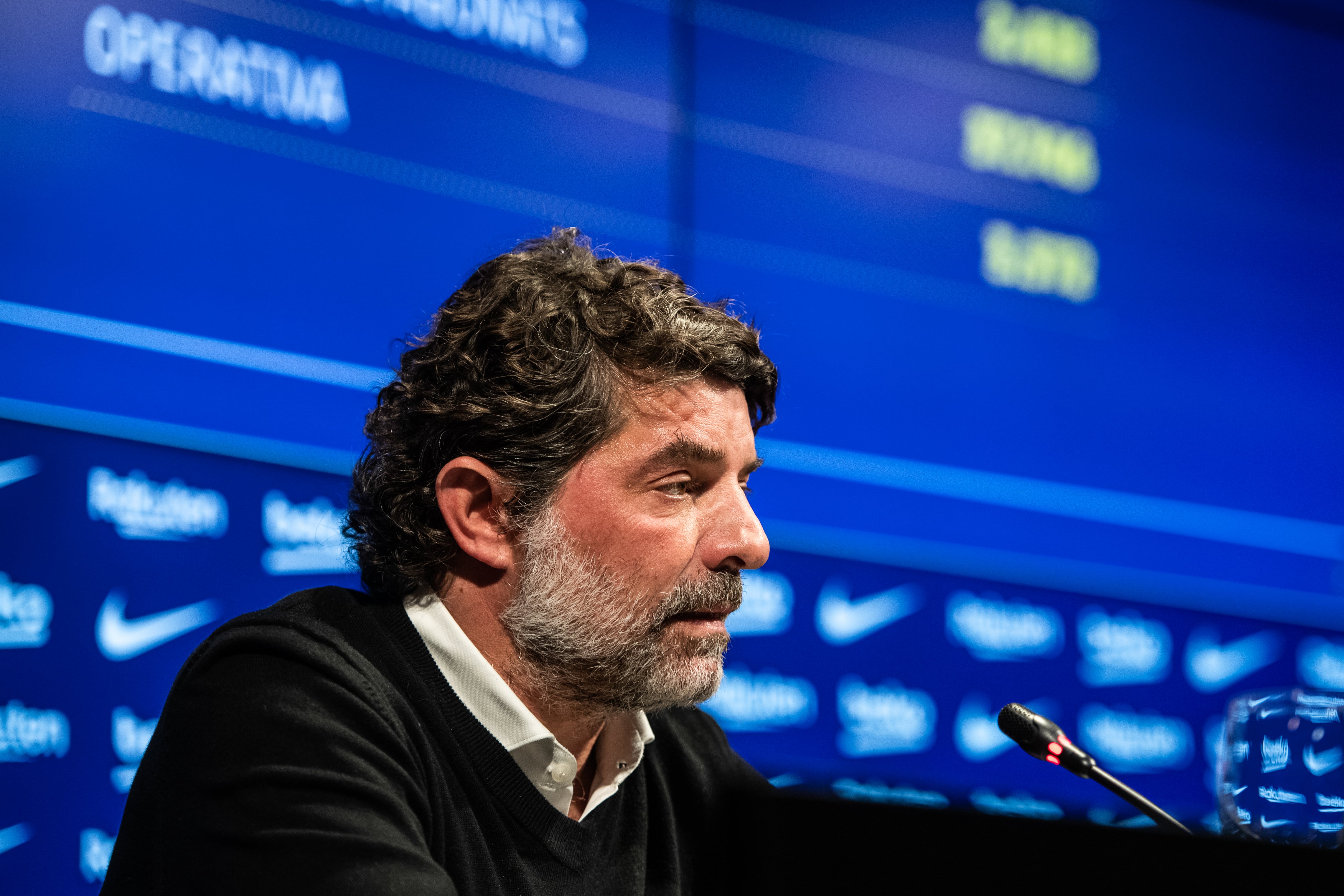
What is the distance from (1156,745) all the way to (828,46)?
1.65 meters

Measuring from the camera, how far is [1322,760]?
4.10 feet

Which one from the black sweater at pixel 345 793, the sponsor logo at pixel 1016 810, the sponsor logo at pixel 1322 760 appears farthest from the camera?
the sponsor logo at pixel 1322 760

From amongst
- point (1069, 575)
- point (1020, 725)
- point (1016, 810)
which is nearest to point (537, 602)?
point (1020, 725)

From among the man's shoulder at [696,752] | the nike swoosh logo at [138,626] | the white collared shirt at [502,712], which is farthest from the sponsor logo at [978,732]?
the nike swoosh logo at [138,626]

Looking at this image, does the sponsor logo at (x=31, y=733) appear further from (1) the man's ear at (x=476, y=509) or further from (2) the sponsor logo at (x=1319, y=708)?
(2) the sponsor logo at (x=1319, y=708)

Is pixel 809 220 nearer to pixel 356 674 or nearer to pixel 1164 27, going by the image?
pixel 1164 27

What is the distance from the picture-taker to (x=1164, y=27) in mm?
3166

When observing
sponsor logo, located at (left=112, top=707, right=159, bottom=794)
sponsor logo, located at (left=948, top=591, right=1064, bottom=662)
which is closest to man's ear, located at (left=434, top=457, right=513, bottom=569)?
sponsor logo, located at (left=112, top=707, right=159, bottom=794)

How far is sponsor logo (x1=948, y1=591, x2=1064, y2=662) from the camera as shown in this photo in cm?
264

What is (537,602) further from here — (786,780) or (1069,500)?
(1069,500)

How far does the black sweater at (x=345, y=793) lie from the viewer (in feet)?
3.68

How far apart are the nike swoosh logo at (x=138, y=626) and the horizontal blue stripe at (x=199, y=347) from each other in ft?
1.22

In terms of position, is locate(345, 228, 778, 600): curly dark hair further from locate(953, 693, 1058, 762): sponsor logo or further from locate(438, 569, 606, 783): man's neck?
locate(953, 693, 1058, 762): sponsor logo

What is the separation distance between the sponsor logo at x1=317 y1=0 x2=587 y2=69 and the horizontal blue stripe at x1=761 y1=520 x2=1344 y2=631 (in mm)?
982
